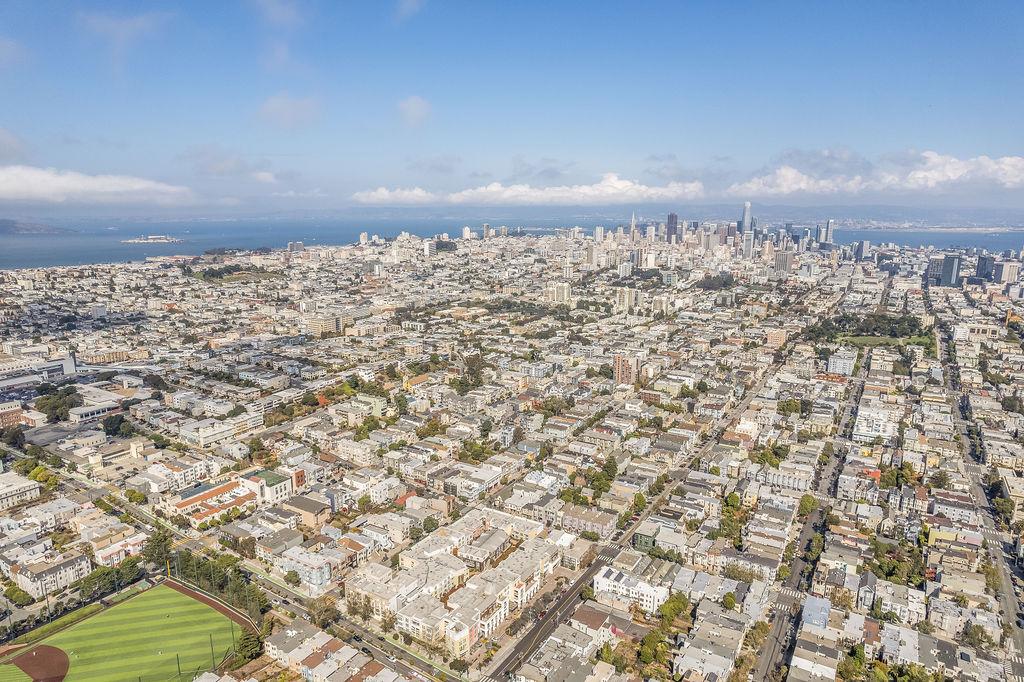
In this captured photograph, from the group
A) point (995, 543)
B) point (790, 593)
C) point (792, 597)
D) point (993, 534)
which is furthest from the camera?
point (993, 534)

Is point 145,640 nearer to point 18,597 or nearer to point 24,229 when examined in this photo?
point 18,597

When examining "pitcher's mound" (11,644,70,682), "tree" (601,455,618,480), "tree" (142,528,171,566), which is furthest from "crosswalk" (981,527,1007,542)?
"pitcher's mound" (11,644,70,682)

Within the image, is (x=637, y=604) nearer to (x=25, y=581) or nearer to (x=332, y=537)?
(x=332, y=537)

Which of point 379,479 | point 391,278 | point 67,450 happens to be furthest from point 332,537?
point 391,278

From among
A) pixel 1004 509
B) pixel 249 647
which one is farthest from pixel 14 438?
pixel 1004 509

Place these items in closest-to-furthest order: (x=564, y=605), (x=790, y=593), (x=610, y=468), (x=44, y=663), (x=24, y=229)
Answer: (x=44, y=663) → (x=564, y=605) → (x=790, y=593) → (x=610, y=468) → (x=24, y=229)

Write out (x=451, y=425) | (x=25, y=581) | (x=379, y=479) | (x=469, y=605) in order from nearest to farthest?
(x=469, y=605) → (x=25, y=581) → (x=379, y=479) → (x=451, y=425)

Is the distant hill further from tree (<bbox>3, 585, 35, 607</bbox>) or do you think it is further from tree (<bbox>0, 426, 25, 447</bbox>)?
tree (<bbox>3, 585, 35, 607</bbox>)
